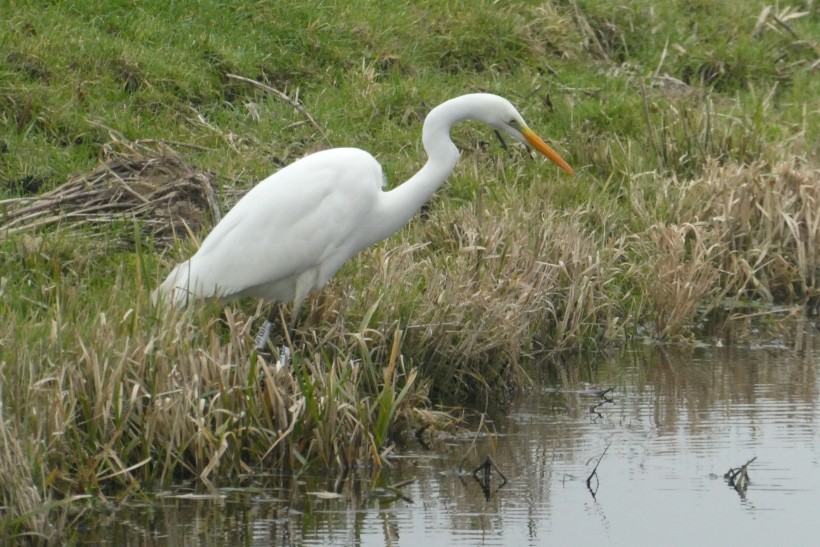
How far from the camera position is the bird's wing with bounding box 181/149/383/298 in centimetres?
562

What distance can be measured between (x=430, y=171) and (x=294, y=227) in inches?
22.7

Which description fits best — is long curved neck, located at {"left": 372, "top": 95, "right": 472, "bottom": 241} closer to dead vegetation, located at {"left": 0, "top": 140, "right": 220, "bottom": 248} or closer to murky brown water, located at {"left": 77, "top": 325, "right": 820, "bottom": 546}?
murky brown water, located at {"left": 77, "top": 325, "right": 820, "bottom": 546}

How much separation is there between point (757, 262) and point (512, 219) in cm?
128

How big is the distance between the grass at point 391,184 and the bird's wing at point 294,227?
22cm

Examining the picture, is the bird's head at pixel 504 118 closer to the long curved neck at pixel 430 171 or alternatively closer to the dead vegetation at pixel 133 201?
the long curved neck at pixel 430 171

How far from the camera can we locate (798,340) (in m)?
6.86

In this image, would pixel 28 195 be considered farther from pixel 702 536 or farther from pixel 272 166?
pixel 702 536

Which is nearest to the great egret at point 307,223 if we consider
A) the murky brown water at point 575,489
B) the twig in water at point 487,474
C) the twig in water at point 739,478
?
the murky brown water at point 575,489

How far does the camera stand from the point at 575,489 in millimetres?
4797

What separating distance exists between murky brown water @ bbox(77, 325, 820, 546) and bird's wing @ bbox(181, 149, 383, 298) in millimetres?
907

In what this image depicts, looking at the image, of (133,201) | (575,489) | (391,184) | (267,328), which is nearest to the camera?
(575,489)

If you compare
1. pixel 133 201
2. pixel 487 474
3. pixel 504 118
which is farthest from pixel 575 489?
pixel 133 201

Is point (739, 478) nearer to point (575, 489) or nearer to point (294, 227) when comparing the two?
point (575, 489)

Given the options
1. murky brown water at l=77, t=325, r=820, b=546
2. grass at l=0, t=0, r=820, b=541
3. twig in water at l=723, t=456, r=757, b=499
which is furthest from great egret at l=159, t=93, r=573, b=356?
twig in water at l=723, t=456, r=757, b=499
